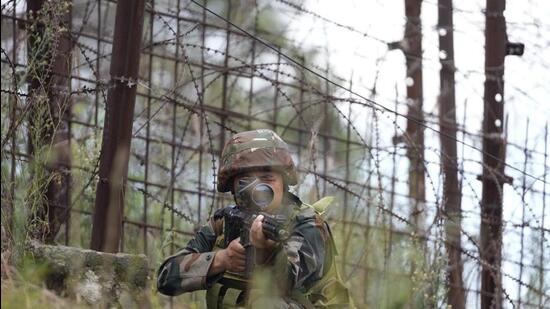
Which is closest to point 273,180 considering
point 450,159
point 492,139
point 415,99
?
point 450,159

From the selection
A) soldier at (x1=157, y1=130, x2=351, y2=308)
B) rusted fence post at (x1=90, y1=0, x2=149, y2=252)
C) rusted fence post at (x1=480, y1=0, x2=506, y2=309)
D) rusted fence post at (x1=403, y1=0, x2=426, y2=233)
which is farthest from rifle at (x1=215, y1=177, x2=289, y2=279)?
rusted fence post at (x1=480, y1=0, x2=506, y2=309)

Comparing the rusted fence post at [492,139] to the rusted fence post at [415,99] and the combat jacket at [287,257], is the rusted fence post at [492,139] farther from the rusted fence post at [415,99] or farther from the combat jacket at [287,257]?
the combat jacket at [287,257]

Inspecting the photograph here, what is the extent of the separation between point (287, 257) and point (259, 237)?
0.19 meters

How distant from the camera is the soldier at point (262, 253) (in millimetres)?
5250

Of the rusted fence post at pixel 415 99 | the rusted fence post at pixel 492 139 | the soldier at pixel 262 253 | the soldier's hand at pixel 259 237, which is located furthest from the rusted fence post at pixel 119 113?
the rusted fence post at pixel 492 139

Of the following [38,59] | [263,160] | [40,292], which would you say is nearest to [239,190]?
[263,160]

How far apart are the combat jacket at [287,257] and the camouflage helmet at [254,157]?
0.13m

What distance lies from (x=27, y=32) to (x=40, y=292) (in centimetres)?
272

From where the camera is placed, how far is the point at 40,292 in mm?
4453

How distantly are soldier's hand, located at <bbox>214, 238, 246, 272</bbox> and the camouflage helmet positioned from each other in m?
0.32

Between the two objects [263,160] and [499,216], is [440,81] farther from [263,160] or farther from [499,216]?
[263,160]

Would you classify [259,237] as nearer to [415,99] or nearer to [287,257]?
[287,257]

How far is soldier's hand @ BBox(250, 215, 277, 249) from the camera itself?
5.11m

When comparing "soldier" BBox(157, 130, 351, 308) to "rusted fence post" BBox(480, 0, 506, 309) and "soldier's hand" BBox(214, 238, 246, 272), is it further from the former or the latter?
"rusted fence post" BBox(480, 0, 506, 309)
